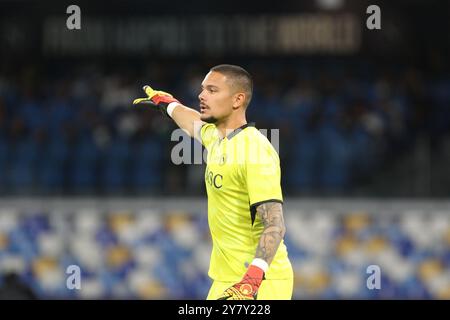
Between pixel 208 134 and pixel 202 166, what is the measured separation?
6.19m

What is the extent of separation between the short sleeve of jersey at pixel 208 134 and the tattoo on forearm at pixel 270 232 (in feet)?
2.92

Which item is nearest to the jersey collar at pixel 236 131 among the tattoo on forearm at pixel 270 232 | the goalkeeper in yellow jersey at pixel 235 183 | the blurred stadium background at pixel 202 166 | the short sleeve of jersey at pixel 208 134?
the goalkeeper in yellow jersey at pixel 235 183

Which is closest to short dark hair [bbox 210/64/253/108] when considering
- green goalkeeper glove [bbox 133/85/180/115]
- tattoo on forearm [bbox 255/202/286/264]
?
tattoo on forearm [bbox 255/202/286/264]

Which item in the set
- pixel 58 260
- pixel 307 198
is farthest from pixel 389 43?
pixel 58 260

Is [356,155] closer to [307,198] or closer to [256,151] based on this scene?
[307,198]

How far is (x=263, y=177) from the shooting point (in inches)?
208

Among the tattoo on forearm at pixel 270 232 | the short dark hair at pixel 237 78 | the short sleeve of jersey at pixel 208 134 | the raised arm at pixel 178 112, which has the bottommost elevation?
the tattoo on forearm at pixel 270 232

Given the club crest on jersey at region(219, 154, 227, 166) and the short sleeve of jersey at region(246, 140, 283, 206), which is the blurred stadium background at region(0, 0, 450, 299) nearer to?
the club crest on jersey at region(219, 154, 227, 166)

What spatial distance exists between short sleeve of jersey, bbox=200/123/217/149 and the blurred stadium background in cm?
536

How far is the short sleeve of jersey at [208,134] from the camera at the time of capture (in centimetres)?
601

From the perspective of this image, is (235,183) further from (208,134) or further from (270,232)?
(208,134)

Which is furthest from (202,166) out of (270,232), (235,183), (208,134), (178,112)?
(270,232)

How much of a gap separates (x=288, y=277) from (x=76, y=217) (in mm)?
6443

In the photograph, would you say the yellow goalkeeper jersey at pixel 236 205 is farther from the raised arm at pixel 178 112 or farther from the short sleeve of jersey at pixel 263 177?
the raised arm at pixel 178 112
